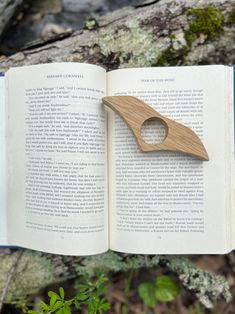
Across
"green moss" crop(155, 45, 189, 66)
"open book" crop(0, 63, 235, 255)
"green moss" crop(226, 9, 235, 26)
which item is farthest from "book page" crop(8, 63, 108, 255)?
"green moss" crop(226, 9, 235, 26)

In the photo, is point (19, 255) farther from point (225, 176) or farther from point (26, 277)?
point (225, 176)

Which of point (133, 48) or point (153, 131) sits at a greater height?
point (133, 48)

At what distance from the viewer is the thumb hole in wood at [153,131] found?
97 cm

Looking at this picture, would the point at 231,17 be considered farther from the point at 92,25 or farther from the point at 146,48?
the point at 92,25

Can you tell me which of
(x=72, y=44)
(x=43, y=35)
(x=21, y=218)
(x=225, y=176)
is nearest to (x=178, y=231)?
(x=225, y=176)

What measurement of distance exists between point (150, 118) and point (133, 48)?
0.65ft

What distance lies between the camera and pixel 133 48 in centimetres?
102

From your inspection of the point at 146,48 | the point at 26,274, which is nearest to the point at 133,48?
the point at 146,48

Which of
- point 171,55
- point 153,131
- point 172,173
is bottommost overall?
point 172,173

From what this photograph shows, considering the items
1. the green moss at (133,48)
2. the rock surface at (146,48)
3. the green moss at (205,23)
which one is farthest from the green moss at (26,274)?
the green moss at (205,23)

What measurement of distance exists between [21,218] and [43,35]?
0.56 m

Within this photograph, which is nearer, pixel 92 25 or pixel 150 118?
pixel 150 118

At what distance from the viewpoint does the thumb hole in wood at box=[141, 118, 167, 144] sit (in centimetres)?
97

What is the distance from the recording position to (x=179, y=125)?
0.96 m
